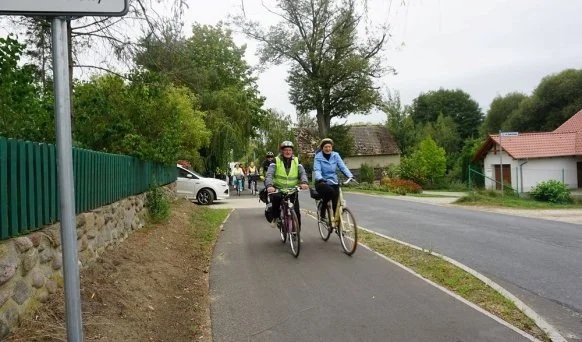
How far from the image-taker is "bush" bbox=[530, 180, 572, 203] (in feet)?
83.9

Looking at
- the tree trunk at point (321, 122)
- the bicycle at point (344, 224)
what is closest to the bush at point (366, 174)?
the tree trunk at point (321, 122)

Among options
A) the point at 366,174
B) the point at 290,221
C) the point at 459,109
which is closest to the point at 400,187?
the point at 366,174

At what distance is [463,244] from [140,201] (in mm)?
6483

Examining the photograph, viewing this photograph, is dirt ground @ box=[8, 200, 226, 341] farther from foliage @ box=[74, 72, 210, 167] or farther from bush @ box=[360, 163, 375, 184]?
bush @ box=[360, 163, 375, 184]

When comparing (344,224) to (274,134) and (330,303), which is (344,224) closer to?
(330,303)

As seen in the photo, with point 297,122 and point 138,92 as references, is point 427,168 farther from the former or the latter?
point 138,92

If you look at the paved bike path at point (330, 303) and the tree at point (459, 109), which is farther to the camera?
the tree at point (459, 109)

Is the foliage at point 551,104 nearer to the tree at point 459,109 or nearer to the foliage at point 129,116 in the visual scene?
the tree at point 459,109

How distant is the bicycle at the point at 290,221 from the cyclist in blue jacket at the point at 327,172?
0.46 meters

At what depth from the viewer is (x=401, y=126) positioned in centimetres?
7225

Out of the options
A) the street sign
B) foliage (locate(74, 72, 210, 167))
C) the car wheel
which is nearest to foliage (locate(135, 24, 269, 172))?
foliage (locate(74, 72, 210, 167))

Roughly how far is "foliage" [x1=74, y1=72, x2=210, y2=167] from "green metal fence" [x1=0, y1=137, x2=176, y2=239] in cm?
194

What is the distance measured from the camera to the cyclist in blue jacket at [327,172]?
884 cm

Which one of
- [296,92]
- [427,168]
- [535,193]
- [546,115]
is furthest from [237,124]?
[546,115]
